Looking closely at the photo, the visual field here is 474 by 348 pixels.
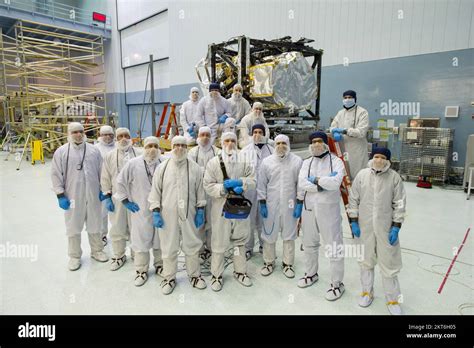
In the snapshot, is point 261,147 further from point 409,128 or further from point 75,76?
point 75,76

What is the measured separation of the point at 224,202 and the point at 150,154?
945mm

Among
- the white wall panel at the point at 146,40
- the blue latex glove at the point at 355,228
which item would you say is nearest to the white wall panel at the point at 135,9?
the white wall panel at the point at 146,40

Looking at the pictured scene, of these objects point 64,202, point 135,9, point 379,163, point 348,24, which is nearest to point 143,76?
point 135,9

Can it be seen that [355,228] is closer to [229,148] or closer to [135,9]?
[229,148]

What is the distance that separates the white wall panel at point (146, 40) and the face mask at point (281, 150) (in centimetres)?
1368

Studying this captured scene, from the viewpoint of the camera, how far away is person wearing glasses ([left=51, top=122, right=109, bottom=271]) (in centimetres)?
345

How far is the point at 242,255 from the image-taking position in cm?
328

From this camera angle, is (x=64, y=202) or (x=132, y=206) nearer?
(x=132, y=206)

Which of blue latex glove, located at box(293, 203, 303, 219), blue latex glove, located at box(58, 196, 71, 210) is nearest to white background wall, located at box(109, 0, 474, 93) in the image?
blue latex glove, located at box(293, 203, 303, 219)

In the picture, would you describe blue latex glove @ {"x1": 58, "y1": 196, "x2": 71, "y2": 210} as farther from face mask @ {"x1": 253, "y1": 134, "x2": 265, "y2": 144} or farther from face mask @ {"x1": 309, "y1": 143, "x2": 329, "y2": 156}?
face mask @ {"x1": 309, "y1": 143, "x2": 329, "y2": 156}

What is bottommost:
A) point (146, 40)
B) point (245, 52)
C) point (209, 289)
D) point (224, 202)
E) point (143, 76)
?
point (209, 289)

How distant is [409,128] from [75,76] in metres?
20.3

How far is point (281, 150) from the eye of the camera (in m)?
3.28

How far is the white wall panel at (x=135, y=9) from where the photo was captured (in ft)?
48.9
